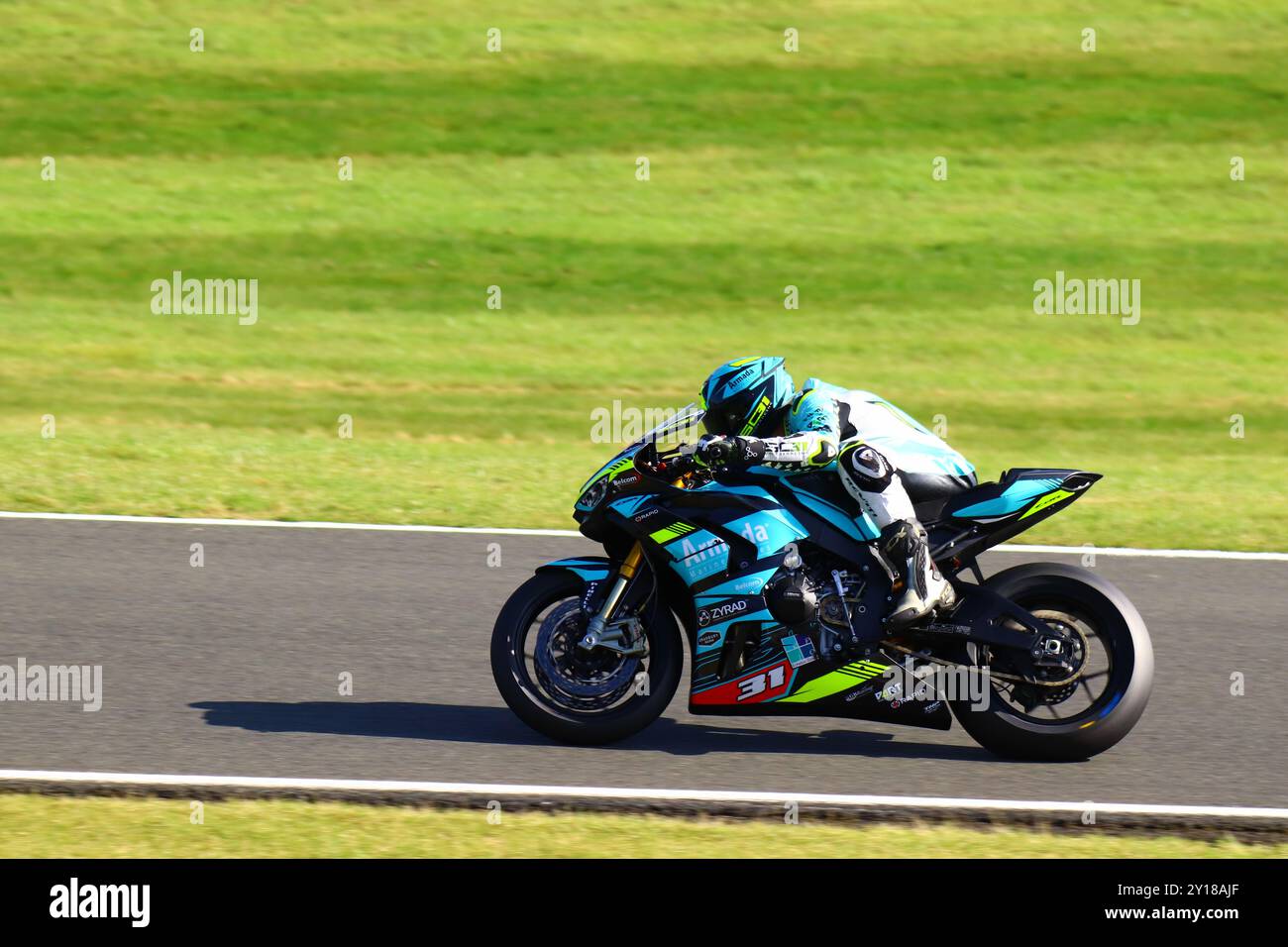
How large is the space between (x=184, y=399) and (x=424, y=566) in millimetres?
6215

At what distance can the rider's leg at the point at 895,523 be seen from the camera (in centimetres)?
693

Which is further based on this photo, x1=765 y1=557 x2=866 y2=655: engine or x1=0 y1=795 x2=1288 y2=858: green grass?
x1=765 y1=557 x2=866 y2=655: engine

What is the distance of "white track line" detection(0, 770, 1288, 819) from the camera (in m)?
6.50

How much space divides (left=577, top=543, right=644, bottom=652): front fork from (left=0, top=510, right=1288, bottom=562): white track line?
4.03 metres

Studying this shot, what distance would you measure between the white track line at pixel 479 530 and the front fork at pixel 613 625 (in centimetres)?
403

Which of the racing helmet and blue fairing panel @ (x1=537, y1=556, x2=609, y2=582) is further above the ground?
the racing helmet

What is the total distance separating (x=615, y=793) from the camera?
6.61 meters

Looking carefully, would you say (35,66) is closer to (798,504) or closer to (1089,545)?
(1089,545)
